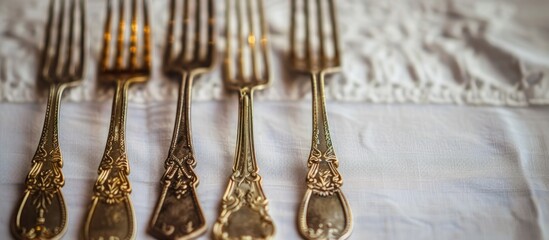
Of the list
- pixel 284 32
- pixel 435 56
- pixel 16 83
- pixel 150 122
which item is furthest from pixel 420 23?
pixel 16 83

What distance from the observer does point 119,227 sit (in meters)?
0.47

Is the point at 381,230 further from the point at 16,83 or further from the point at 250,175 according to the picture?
the point at 16,83

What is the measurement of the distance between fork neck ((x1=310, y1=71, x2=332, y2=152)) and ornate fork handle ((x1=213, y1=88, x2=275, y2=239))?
0.24 feet

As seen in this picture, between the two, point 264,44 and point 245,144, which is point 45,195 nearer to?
point 245,144

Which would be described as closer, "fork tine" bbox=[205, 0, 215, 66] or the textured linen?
the textured linen

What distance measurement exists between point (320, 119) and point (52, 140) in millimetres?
302

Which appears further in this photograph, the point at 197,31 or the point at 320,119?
the point at 197,31

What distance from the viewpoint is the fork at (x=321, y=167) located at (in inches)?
18.9

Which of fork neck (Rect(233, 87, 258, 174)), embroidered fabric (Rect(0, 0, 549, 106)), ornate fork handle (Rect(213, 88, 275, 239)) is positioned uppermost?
embroidered fabric (Rect(0, 0, 549, 106))

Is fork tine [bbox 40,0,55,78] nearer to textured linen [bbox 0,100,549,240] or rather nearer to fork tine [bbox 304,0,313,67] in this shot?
textured linen [bbox 0,100,549,240]

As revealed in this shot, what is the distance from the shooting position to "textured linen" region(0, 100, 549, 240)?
0.49 m

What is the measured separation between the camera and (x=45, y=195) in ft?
1.63

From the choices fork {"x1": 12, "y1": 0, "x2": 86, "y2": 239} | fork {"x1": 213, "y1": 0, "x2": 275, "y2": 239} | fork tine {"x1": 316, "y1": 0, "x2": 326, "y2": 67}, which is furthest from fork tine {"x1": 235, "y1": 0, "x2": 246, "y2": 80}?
fork {"x1": 12, "y1": 0, "x2": 86, "y2": 239}

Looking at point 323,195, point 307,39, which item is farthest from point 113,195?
point 307,39
